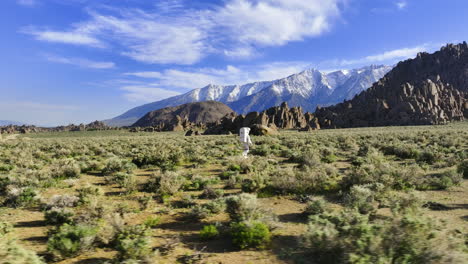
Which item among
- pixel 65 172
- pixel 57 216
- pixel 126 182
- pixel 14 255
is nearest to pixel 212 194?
pixel 126 182

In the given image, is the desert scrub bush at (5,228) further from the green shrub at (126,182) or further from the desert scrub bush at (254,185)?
the desert scrub bush at (254,185)

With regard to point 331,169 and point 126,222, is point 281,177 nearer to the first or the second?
point 331,169

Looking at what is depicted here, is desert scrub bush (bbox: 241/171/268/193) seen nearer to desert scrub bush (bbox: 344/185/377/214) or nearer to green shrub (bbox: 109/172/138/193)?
desert scrub bush (bbox: 344/185/377/214)

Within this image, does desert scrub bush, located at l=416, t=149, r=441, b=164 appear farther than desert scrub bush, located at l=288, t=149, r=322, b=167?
Yes

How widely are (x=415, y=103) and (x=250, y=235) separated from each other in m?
121

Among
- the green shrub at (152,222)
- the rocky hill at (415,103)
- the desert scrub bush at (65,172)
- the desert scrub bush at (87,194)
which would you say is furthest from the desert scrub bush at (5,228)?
the rocky hill at (415,103)

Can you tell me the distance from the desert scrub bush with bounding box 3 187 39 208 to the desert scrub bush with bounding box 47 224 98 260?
468cm

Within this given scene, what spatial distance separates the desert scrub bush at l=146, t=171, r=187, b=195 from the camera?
35.3ft

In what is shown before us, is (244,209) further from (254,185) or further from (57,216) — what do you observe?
(57,216)

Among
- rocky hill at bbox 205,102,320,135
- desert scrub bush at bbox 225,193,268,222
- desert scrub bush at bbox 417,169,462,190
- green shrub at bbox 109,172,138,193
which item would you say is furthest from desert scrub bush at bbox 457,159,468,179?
rocky hill at bbox 205,102,320,135

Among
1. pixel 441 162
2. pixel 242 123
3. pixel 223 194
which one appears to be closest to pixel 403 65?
pixel 242 123

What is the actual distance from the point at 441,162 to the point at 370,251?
50.6ft

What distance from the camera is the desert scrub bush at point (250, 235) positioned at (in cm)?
636

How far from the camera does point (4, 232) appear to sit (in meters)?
7.03
